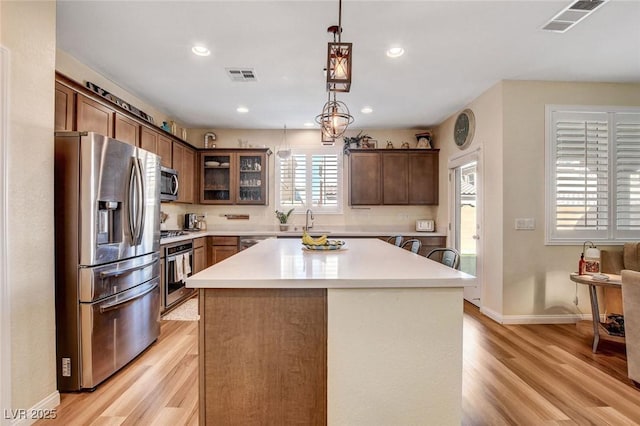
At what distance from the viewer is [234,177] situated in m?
5.48

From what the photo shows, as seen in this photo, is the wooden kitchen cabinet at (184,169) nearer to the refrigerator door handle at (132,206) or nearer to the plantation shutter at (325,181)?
the plantation shutter at (325,181)

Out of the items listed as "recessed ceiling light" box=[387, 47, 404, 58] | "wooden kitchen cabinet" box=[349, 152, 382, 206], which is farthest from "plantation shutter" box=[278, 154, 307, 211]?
"recessed ceiling light" box=[387, 47, 404, 58]

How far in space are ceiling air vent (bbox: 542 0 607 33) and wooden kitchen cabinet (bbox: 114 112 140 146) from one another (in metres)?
4.01

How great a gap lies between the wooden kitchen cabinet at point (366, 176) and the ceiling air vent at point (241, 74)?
2429 mm

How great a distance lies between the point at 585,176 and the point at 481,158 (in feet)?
3.64

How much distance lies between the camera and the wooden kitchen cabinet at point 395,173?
17.9 ft

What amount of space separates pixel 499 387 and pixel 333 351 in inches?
62.2

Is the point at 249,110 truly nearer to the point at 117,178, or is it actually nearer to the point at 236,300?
the point at 117,178

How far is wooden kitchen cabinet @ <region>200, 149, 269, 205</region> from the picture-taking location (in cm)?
547

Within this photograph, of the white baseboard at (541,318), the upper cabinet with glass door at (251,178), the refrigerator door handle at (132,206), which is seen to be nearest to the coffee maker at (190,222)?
the upper cabinet with glass door at (251,178)

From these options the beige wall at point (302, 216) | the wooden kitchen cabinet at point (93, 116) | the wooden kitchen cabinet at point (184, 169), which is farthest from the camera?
the beige wall at point (302, 216)

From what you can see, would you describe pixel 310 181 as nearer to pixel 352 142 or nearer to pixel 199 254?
pixel 352 142

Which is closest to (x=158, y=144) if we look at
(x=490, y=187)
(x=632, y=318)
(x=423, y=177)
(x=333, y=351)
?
(x=333, y=351)

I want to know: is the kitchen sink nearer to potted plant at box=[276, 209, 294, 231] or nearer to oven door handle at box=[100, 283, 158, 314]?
potted plant at box=[276, 209, 294, 231]
